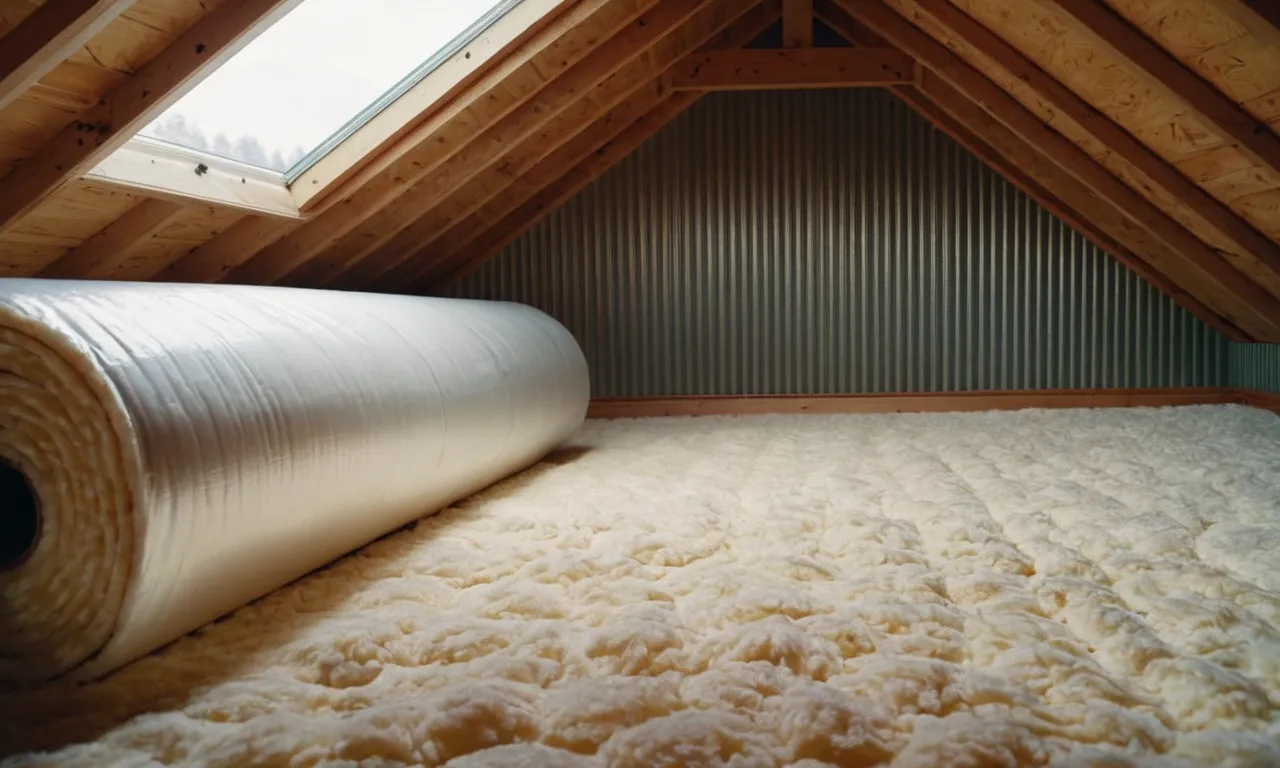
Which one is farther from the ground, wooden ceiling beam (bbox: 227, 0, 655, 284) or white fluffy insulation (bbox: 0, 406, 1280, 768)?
wooden ceiling beam (bbox: 227, 0, 655, 284)

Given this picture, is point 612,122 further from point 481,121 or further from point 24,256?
point 24,256

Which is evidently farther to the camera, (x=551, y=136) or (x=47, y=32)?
(x=551, y=136)

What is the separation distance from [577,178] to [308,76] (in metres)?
2.22

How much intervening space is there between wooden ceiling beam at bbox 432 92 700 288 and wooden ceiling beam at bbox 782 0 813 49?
24.7 inches

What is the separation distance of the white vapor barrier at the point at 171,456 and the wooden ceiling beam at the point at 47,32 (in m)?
Answer: 0.47

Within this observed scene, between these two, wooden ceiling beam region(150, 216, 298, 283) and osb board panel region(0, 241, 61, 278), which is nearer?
osb board panel region(0, 241, 61, 278)

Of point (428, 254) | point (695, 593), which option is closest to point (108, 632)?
point (695, 593)

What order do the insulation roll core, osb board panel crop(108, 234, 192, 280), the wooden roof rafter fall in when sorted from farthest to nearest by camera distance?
the wooden roof rafter → osb board panel crop(108, 234, 192, 280) → the insulation roll core

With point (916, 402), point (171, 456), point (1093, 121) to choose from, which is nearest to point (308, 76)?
point (171, 456)

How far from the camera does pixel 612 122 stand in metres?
4.38

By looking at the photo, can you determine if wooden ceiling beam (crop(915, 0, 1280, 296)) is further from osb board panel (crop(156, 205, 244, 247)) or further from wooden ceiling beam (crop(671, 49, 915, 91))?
osb board panel (crop(156, 205, 244, 247))

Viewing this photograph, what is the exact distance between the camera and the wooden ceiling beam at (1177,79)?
2395 mm

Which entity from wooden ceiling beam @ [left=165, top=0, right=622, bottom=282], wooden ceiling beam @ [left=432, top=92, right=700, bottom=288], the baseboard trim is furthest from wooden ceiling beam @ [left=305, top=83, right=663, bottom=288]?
the baseboard trim

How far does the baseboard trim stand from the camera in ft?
15.6
